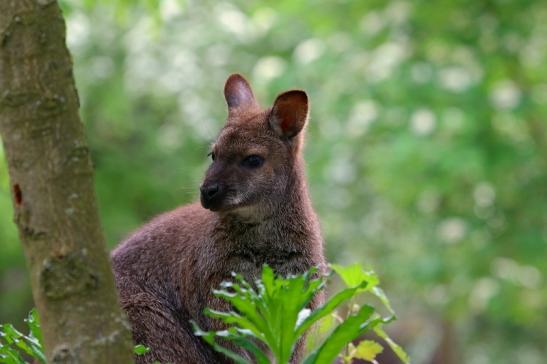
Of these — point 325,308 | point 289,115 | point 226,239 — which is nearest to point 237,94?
point 289,115

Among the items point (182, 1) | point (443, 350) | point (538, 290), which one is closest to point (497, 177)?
point (538, 290)

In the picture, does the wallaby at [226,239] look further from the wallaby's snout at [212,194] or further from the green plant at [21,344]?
the green plant at [21,344]

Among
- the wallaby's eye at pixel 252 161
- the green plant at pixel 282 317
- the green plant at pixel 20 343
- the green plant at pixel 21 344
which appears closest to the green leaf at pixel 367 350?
the green plant at pixel 282 317

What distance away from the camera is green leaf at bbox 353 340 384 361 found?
3.52m

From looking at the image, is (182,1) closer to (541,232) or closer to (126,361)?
(126,361)

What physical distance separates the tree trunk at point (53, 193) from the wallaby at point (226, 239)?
2.29m

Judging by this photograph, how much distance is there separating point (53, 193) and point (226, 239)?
2657 millimetres

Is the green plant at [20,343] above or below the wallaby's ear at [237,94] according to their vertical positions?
below

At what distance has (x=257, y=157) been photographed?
5090mm

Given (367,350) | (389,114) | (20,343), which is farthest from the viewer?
(389,114)

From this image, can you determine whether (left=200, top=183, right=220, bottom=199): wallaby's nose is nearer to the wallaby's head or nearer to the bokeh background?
the wallaby's head

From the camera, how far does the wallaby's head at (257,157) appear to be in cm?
485

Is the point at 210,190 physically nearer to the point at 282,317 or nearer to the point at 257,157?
the point at 257,157

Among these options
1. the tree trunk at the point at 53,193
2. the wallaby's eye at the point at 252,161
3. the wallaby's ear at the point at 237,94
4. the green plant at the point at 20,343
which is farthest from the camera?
the wallaby's ear at the point at 237,94
